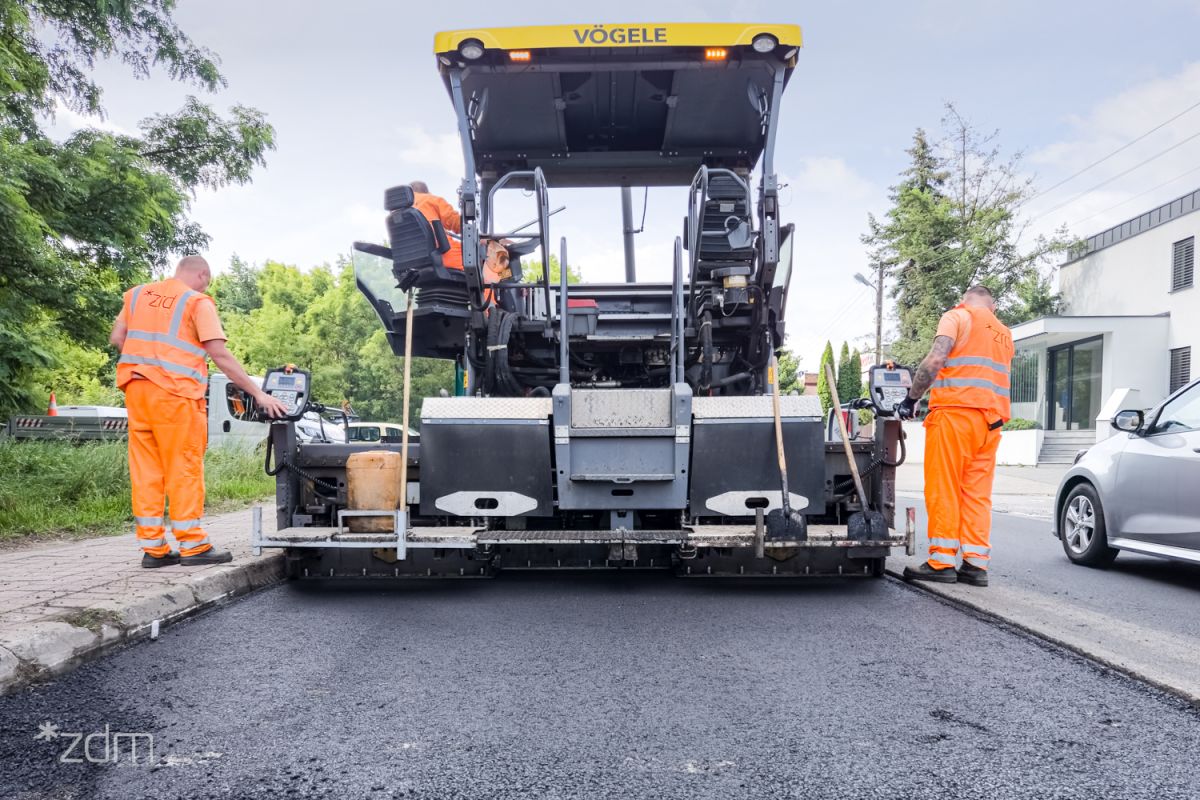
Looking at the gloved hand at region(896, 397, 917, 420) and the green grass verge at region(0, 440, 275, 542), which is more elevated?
the gloved hand at region(896, 397, 917, 420)

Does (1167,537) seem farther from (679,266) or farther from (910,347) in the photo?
(910,347)

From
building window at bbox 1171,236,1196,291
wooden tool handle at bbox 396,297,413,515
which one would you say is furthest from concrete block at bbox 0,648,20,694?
building window at bbox 1171,236,1196,291

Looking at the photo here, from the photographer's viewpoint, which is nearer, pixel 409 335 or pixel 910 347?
pixel 409 335

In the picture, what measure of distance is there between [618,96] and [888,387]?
2.70 metres

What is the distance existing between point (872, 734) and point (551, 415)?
8.95 ft

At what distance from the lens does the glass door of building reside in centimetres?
2522

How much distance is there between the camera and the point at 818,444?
16.8ft

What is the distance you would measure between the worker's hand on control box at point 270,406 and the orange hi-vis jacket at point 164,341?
1.20 feet

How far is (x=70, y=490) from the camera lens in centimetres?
842

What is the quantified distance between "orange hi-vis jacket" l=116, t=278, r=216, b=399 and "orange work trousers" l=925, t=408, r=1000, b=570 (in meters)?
4.52

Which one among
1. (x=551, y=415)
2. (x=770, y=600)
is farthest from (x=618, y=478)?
(x=770, y=600)

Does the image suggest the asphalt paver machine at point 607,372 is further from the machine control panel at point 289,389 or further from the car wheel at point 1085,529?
the car wheel at point 1085,529

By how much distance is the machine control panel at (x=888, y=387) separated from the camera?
5.48 metres

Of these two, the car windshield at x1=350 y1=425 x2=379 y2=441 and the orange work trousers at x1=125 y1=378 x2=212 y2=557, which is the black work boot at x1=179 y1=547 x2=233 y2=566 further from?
the car windshield at x1=350 y1=425 x2=379 y2=441
